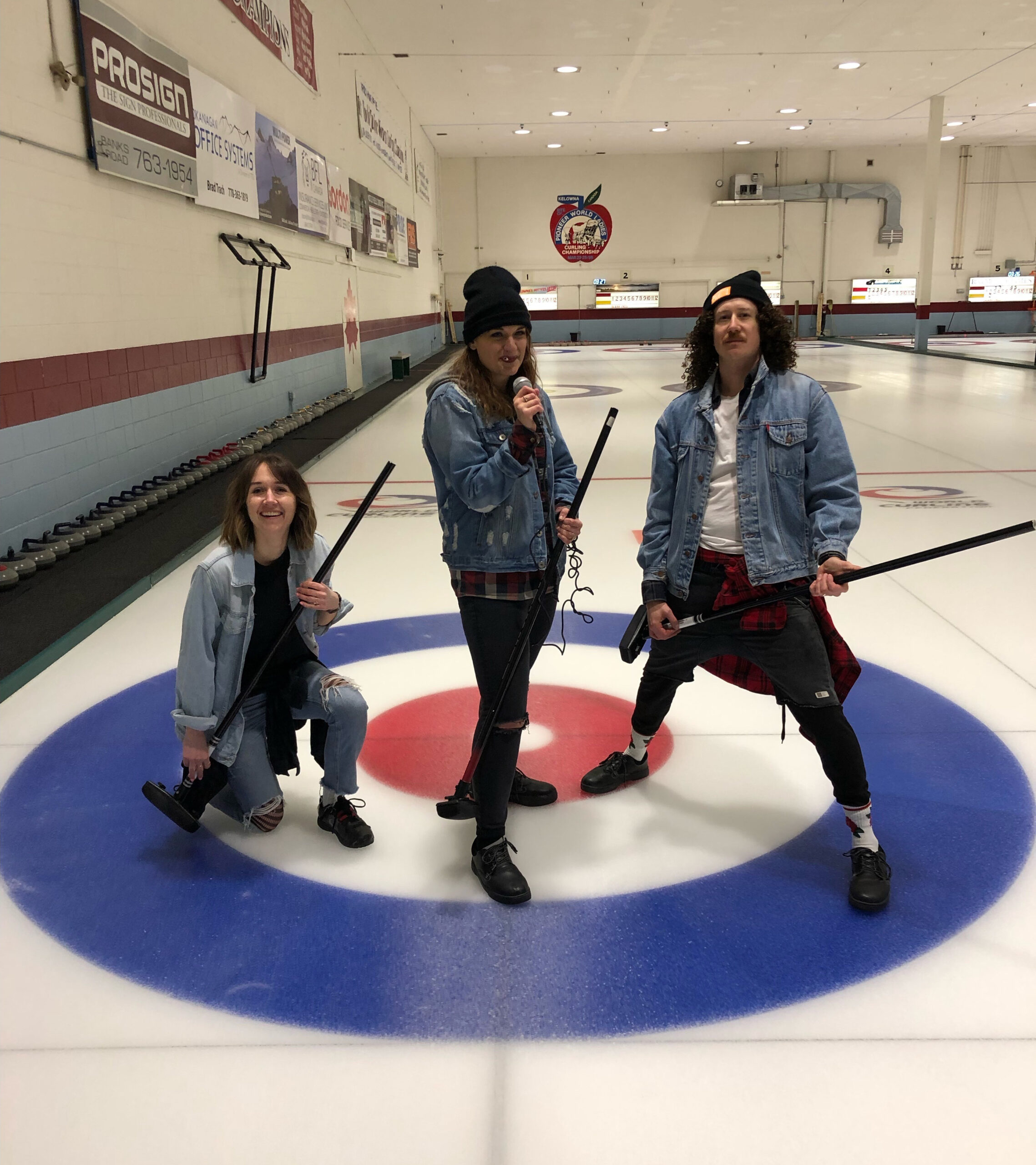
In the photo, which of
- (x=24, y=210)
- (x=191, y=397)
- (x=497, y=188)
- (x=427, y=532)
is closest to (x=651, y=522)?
(x=427, y=532)

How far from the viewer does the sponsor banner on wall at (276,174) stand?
358 inches

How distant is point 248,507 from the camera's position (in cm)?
244

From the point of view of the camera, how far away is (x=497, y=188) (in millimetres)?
26875

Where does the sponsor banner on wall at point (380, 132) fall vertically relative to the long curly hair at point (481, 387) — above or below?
above

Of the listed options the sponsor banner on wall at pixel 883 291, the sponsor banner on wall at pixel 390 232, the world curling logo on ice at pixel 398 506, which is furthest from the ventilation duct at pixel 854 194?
the world curling logo on ice at pixel 398 506

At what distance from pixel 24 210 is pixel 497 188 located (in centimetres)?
2371

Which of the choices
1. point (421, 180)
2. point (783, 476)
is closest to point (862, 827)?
point (783, 476)

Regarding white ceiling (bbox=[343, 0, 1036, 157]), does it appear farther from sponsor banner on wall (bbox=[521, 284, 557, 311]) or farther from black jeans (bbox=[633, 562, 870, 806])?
black jeans (bbox=[633, 562, 870, 806])

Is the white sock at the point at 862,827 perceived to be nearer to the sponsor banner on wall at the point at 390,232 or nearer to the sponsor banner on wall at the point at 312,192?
the sponsor banner on wall at the point at 312,192

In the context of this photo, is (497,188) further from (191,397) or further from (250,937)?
(250,937)

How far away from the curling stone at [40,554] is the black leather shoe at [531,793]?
3178 mm

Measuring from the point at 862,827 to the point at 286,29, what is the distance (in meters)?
10.6

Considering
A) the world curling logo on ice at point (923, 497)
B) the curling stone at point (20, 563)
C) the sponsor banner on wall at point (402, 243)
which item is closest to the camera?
the curling stone at point (20, 563)

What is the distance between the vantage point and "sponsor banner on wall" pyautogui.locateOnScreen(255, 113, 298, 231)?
29.8ft
